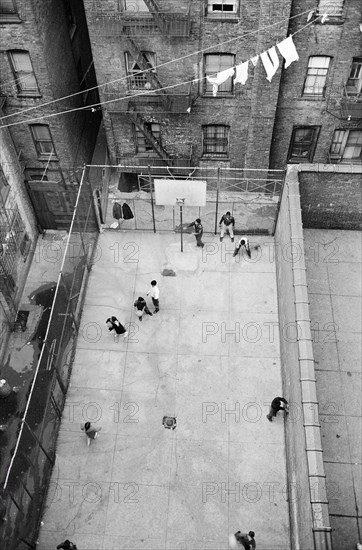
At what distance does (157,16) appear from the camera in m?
22.2

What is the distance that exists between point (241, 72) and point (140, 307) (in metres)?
10.2

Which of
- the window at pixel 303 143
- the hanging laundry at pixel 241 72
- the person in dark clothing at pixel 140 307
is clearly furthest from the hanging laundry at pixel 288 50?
the person in dark clothing at pixel 140 307

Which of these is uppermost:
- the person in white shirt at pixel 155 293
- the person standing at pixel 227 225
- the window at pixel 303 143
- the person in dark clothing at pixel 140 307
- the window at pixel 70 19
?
the window at pixel 70 19

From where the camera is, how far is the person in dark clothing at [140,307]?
894 inches

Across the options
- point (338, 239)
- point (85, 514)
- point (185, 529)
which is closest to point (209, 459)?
point (185, 529)

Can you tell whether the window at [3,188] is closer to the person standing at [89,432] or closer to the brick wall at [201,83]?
the brick wall at [201,83]

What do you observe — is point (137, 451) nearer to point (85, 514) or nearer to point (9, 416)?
point (85, 514)

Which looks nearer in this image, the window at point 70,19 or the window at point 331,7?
the window at point 331,7

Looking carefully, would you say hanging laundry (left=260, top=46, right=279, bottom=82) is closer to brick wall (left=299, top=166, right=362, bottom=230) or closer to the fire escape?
the fire escape

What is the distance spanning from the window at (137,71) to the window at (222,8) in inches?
120

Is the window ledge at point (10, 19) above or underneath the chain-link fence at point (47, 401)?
above

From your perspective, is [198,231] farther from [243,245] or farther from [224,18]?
[224,18]

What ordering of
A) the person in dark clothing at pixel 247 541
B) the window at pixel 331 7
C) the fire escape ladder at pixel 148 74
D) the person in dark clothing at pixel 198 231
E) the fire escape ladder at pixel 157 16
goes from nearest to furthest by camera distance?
the person in dark clothing at pixel 247 541, the fire escape ladder at pixel 157 16, the window at pixel 331 7, the fire escape ladder at pixel 148 74, the person in dark clothing at pixel 198 231

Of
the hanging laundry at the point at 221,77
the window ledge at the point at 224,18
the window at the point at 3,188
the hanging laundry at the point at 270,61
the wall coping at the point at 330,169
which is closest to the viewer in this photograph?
the window ledge at the point at 224,18
